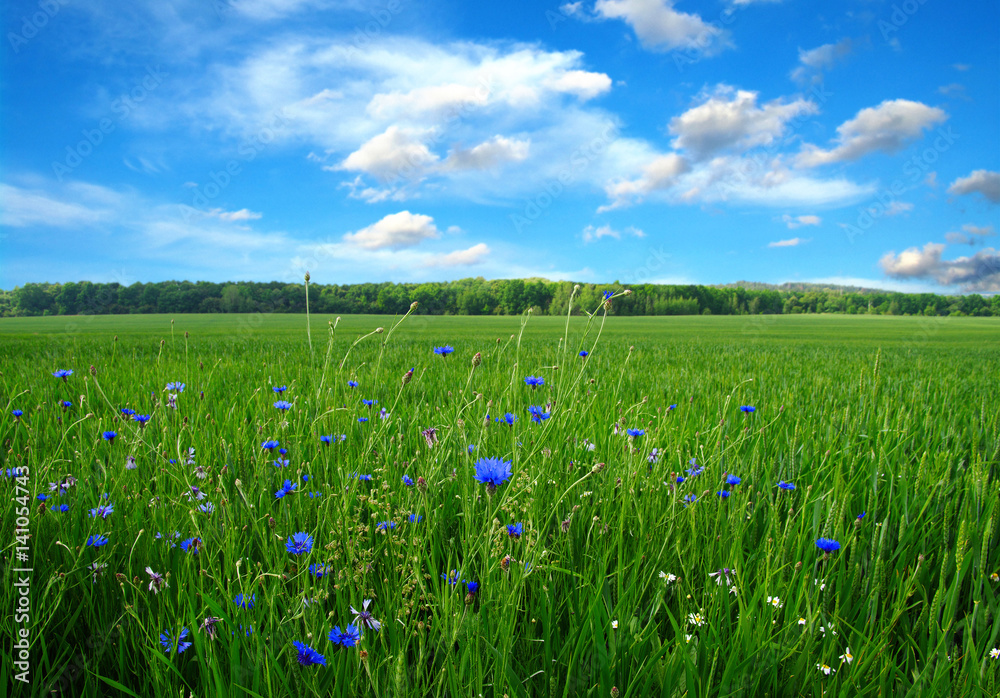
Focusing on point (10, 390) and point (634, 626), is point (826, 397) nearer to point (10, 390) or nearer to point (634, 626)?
point (634, 626)

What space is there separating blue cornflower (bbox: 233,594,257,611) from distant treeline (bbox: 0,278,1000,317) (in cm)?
1520

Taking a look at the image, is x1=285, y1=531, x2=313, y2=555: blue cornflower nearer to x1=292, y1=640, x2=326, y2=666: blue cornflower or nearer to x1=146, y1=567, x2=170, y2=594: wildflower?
x1=146, y1=567, x2=170, y2=594: wildflower

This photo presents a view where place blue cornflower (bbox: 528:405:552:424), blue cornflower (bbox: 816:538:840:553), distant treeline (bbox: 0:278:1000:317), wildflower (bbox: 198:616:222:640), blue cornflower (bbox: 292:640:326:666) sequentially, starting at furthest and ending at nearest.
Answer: distant treeline (bbox: 0:278:1000:317), blue cornflower (bbox: 528:405:552:424), blue cornflower (bbox: 816:538:840:553), wildflower (bbox: 198:616:222:640), blue cornflower (bbox: 292:640:326:666)

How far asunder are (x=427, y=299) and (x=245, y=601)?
3235 centimetres

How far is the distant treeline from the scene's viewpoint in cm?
3001

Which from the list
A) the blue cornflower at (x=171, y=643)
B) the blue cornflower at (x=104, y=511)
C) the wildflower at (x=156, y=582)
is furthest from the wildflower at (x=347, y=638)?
the blue cornflower at (x=104, y=511)

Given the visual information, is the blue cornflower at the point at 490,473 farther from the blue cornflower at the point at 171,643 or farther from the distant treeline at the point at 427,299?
the distant treeline at the point at 427,299

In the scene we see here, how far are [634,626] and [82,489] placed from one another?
1809 millimetres

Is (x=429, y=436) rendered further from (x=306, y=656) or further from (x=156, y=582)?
(x=156, y=582)

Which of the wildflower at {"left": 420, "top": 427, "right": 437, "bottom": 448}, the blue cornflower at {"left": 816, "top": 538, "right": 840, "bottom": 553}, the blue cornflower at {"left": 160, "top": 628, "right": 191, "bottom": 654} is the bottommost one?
the blue cornflower at {"left": 160, "top": 628, "right": 191, "bottom": 654}

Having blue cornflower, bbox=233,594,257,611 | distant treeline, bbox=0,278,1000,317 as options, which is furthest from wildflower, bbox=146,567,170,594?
distant treeline, bbox=0,278,1000,317

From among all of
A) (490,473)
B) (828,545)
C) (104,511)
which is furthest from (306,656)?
(828,545)

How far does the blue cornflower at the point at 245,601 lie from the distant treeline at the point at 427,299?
49.9ft

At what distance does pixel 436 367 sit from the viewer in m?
5.62
